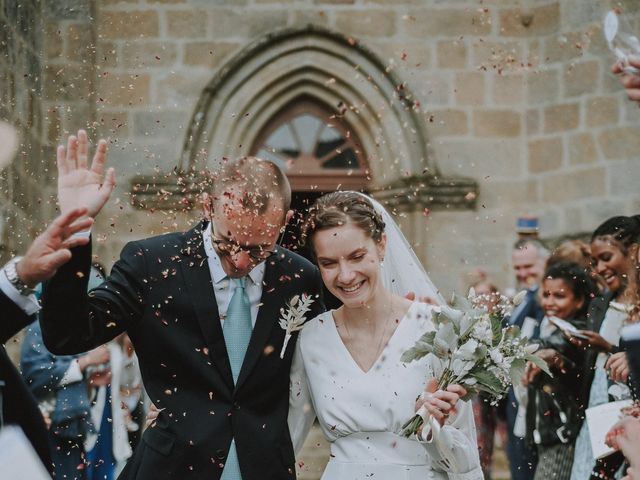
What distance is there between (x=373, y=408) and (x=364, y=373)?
6.4 inches

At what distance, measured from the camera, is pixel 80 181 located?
12.3 ft

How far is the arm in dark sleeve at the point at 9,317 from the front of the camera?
3.31 metres

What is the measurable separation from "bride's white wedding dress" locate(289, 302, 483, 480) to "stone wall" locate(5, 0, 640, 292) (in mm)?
5703

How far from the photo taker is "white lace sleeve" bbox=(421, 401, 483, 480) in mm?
3998

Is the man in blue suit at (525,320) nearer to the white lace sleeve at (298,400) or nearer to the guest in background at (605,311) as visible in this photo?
the guest in background at (605,311)

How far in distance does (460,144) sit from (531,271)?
249 cm

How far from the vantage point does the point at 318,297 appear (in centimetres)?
471

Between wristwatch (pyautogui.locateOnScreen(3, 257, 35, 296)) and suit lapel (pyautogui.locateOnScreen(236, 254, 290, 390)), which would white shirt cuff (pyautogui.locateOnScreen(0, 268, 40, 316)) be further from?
suit lapel (pyautogui.locateOnScreen(236, 254, 290, 390))

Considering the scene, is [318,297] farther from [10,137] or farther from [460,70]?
[460,70]

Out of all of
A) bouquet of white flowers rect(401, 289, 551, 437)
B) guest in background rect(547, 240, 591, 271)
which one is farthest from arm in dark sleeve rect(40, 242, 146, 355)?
guest in background rect(547, 240, 591, 271)

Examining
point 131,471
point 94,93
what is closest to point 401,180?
point 94,93

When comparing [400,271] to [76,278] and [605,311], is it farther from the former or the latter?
[605,311]

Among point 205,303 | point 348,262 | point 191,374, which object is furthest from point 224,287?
point 348,262

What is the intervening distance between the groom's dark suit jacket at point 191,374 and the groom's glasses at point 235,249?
4.8 inches
